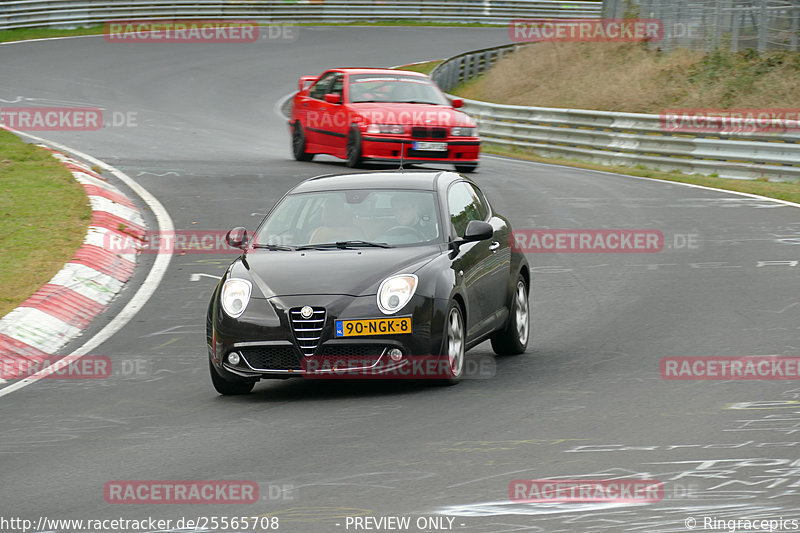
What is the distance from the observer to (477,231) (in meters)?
9.80

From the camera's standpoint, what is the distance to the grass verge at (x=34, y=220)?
42.6 feet

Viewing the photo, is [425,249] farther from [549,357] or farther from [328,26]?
[328,26]

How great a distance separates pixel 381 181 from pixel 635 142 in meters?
16.7

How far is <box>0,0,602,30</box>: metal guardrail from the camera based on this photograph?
153 ft

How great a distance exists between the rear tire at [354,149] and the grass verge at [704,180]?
5.43 m

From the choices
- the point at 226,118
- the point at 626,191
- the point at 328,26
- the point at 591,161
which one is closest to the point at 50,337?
the point at 626,191

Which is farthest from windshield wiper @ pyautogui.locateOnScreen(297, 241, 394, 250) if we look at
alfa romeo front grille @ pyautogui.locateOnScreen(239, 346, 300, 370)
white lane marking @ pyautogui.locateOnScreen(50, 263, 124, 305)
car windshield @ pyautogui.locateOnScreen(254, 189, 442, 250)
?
white lane marking @ pyautogui.locateOnScreen(50, 263, 124, 305)

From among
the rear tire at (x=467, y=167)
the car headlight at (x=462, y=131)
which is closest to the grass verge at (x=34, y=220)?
the car headlight at (x=462, y=131)

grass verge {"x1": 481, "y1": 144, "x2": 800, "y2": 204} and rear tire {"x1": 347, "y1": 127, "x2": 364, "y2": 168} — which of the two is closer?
grass verge {"x1": 481, "y1": 144, "x2": 800, "y2": 204}

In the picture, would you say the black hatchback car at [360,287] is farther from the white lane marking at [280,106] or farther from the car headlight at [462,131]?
the white lane marking at [280,106]

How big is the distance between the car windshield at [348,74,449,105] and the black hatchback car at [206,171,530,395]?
1196cm

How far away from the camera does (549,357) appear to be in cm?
1047

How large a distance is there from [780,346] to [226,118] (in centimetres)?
2307

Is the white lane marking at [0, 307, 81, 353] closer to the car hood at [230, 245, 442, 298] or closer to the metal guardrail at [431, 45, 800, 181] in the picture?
the car hood at [230, 245, 442, 298]
